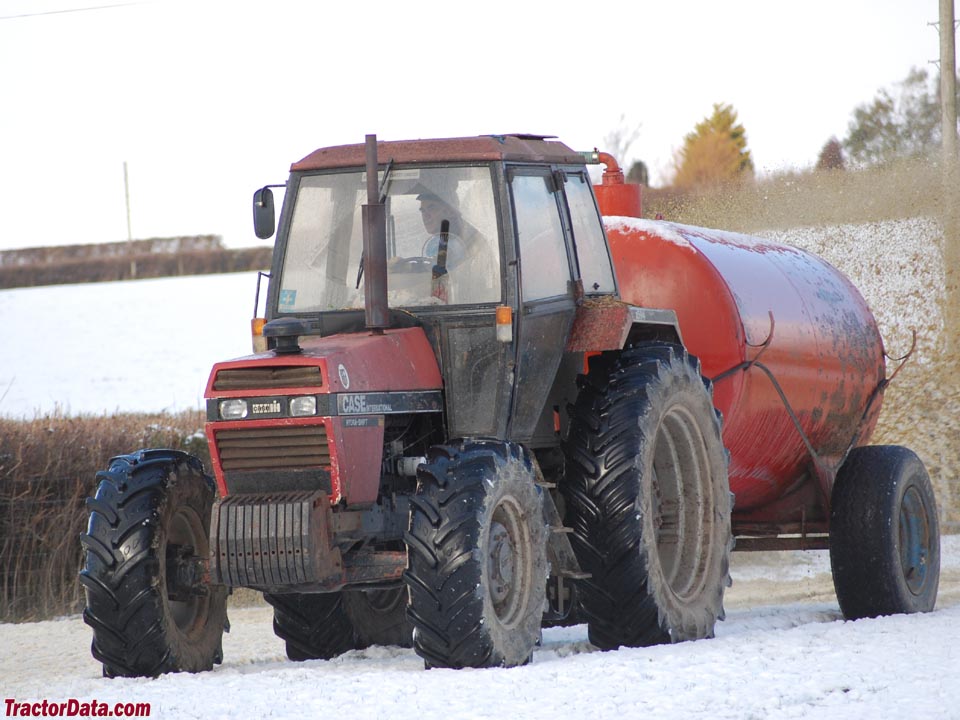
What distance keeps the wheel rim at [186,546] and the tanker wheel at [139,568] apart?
0.01 meters

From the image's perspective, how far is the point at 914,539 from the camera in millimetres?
9453

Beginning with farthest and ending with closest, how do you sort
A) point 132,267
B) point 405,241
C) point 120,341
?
point 132,267, point 120,341, point 405,241

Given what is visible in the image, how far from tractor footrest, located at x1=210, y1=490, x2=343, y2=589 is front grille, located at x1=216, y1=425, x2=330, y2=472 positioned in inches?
7.3

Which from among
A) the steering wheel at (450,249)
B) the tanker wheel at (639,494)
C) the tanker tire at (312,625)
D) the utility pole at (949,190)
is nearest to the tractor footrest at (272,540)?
the steering wheel at (450,249)

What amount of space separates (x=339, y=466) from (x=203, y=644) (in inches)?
54.6

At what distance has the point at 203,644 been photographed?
7047mm

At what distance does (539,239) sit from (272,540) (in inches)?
88.1

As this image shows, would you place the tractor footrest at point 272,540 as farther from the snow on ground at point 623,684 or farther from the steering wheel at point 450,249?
the steering wheel at point 450,249

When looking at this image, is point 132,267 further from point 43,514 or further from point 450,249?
point 450,249

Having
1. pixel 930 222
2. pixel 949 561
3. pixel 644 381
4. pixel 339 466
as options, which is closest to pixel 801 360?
pixel 644 381

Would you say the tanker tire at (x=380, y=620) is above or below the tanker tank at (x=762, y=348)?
below

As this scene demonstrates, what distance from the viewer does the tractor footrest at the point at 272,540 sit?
20.2 feet

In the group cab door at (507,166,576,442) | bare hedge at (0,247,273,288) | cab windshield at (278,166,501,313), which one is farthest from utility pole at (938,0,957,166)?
bare hedge at (0,247,273,288)

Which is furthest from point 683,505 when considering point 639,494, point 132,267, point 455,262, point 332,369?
point 132,267
